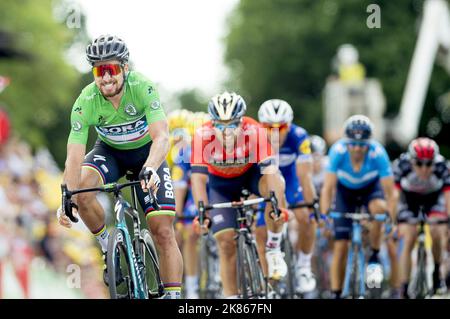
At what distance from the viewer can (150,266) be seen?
981cm

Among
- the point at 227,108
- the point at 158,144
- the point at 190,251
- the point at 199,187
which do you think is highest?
the point at 227,108

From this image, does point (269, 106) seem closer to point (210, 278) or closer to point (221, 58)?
point (210, 278)

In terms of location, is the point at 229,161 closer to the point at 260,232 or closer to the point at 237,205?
the point at 237,205

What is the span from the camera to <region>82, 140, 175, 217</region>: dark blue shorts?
9.44 metres

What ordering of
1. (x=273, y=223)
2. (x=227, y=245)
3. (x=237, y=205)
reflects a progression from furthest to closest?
1. (x=273, y=223)
2. (x=227, y=245)
3. (x=237, y=205)

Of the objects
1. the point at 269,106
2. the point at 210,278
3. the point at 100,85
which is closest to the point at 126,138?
the point at 100,85

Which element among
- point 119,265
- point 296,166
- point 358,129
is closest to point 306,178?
point 296,166

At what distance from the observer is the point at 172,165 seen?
54.4ft

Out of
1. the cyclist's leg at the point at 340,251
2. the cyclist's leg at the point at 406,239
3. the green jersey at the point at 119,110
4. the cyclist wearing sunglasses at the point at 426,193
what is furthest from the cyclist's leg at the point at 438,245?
the green jersey at the point at 119,110

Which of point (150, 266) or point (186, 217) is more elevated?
point (186, 217)

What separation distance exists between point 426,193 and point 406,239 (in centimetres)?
78

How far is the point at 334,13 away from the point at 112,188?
41895 millimetres

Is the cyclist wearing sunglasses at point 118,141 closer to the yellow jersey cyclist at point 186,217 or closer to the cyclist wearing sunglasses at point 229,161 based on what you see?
the cyclist wearing sunglasses at point 229,161

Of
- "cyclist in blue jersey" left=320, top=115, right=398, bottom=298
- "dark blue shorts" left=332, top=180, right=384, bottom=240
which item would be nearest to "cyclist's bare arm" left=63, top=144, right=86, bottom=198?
"cyclist in blue jersey" left=320, top=115, right=398, bottom=298
